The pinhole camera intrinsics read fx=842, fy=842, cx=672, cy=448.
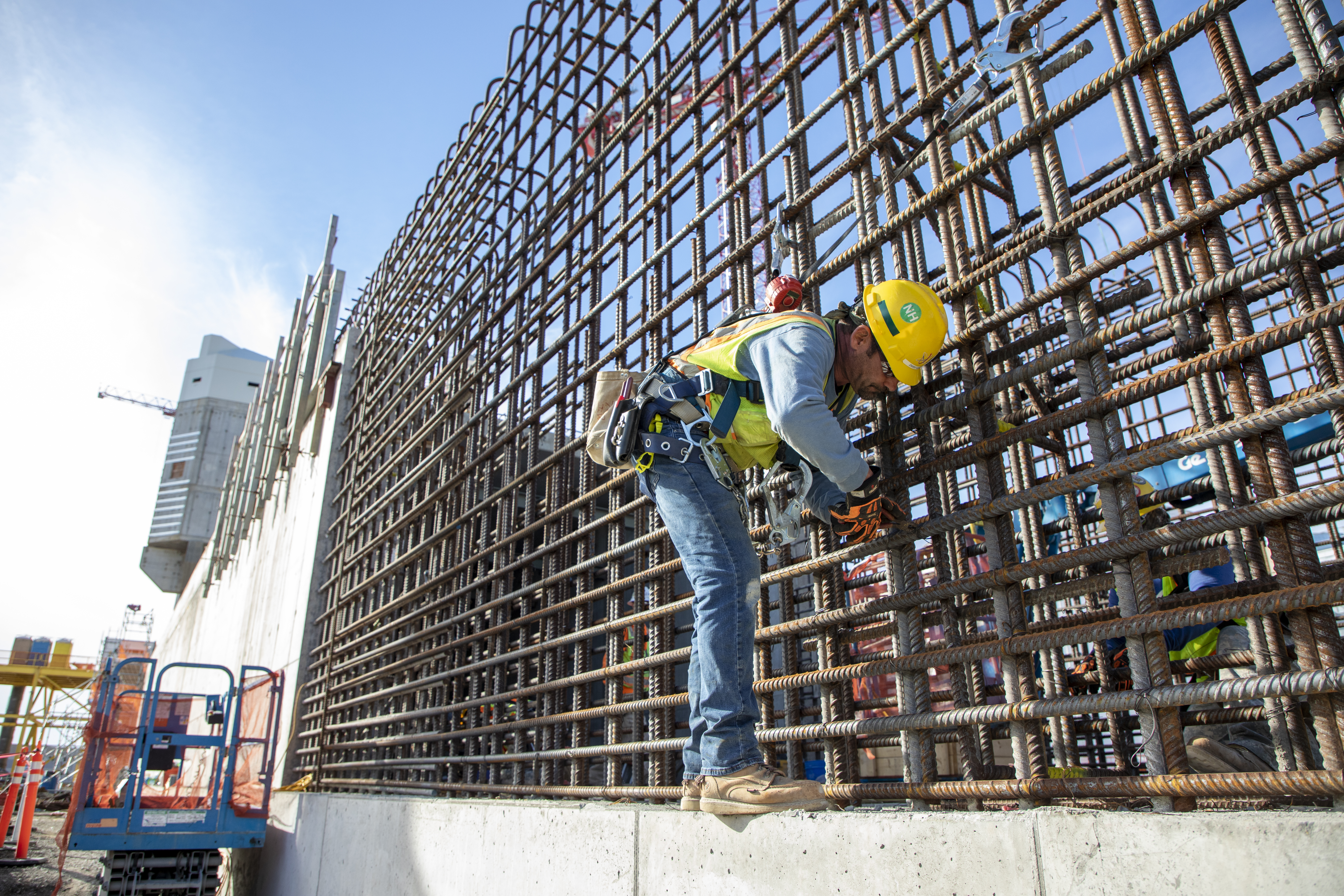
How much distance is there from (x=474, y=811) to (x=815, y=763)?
7.56 feet

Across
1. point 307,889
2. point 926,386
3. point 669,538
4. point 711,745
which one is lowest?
point 307,889

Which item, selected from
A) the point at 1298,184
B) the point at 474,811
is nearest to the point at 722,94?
the point at 474,811

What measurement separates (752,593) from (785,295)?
108cm

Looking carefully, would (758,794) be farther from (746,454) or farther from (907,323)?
(907,323)

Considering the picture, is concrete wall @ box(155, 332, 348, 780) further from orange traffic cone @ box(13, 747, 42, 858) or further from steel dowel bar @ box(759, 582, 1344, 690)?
steel dowel bar @ box(759, 582, 1344, 690)

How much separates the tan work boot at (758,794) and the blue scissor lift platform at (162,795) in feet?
20.5

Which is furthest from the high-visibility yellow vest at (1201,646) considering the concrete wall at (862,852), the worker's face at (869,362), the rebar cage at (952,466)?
the concrete wall at (862,852)

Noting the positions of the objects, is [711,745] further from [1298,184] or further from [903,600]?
[1298,184]

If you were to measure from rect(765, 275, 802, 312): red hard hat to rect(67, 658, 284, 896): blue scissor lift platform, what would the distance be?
661 centimetres

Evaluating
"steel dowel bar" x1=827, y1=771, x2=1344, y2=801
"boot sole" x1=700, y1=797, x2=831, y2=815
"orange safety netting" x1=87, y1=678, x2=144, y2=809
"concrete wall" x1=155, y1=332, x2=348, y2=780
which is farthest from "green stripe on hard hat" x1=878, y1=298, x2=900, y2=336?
"concrete wall" x1=155, y1=332, x2=348, y2=780

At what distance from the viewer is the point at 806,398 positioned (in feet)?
8.05

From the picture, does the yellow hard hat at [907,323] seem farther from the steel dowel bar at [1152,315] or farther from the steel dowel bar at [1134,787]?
the steel dowel bar at [1134,787]

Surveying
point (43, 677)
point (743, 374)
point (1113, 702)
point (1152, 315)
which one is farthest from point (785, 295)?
point (43, 677)

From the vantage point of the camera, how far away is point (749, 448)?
299 centimetres
